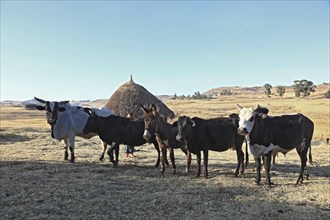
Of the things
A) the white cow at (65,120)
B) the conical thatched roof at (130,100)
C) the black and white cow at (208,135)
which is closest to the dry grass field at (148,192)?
the black and white cow at (208,135)

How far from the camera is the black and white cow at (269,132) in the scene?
9.75 metres

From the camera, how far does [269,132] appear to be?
10.0 m

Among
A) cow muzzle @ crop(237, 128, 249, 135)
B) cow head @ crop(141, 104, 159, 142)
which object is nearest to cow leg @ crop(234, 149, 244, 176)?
cow muzzle @ crop(237, 128, 249, 135)

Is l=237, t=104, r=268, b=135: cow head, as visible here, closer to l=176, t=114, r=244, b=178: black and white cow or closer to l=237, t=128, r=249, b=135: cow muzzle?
l=237, t=128, r=249, b=135: cow muzzle

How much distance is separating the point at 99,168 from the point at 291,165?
777cm

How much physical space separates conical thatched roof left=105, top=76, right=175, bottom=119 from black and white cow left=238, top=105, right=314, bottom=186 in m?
14.0

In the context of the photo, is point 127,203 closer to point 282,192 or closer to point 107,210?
point 107,210

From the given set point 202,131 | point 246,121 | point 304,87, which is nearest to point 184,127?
point 202,131

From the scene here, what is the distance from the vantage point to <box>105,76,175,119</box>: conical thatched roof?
78.4 ft

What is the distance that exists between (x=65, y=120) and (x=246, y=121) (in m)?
7.72

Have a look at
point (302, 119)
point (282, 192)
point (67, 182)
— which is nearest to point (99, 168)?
point (67, 182)

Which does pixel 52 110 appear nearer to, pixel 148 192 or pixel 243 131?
pixel 148 192

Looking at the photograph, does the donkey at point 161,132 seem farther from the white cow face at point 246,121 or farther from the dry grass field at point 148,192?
the white cow face at point 246,121

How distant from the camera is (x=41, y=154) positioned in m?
15.5
